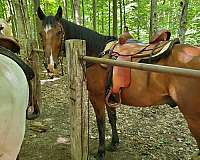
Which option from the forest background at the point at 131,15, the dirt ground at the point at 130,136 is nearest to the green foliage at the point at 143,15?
the forest background at the point at 131,15

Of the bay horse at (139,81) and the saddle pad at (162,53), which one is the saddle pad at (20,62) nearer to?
the bay horse at (139,81)

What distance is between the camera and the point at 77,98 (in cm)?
287

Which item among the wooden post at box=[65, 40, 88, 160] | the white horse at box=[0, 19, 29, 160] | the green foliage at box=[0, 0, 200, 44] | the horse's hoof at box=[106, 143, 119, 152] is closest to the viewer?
the white horse at box=[0, 19, 29, 160]

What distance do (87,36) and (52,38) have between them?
19.3 inches

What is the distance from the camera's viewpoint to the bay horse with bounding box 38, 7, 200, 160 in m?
2.90

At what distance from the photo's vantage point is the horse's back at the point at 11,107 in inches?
43.9

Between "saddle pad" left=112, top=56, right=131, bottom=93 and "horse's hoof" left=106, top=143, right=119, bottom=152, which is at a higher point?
"saddle pad" left=112, top=56, right=131, bottom=93

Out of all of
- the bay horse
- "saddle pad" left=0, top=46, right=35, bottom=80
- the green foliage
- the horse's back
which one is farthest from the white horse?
the green foliage

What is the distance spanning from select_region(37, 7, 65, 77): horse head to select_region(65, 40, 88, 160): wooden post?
90cm

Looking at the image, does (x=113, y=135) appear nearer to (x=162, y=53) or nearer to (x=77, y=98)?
(x=77, y=98)

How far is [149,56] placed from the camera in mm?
3227

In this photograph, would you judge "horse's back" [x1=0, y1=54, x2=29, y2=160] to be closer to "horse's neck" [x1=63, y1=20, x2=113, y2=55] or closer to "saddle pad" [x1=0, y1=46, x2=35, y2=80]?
"saddle pad" [x1=0, y1=46, x2=35, y2=80]

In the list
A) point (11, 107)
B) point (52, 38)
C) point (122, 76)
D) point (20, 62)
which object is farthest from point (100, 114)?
point (11, 107)

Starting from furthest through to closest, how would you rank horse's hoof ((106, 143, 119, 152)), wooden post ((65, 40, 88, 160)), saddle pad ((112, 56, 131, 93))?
horse's hoof ((106, 143, 119, 152)) < saddle pad ((112, 56, 131, 93)) < wooden post ((65, 40, 88, 160))
